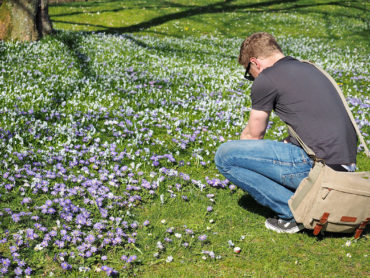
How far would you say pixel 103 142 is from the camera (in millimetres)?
5996

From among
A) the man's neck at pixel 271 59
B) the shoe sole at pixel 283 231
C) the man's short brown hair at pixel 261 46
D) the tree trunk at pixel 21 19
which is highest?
the tree trunk at pixel 21 19

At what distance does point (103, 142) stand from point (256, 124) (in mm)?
2685

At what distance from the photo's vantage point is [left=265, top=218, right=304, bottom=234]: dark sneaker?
438 centimetres

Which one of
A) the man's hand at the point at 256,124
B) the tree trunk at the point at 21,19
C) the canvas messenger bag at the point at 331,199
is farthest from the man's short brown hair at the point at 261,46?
the tree trunk at the point at 21,19

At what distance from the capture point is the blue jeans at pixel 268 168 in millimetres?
4191

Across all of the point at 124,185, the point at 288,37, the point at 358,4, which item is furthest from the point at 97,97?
the point at 358,4

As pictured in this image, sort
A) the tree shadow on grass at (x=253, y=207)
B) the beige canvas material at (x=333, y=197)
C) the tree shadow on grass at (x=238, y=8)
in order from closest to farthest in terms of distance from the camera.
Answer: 1. the beige canvas material at (x=333, y=197)
2. the tree shadow on grass at (x=253, y=207)
3. the tree shadow on grass at (x=238, y=8)

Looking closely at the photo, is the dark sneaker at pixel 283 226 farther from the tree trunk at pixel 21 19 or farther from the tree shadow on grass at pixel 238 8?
the tree shadow on grass at pixel 238 8

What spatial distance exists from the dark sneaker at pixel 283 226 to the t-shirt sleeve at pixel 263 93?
1.34 m

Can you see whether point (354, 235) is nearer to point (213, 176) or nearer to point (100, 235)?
point (213, 176)

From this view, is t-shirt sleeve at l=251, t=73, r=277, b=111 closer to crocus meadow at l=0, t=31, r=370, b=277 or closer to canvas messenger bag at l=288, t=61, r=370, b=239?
canvas messenger bag at l=288, t=61, r=370, b=239

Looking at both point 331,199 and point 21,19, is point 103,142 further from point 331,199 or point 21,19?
point 21,19

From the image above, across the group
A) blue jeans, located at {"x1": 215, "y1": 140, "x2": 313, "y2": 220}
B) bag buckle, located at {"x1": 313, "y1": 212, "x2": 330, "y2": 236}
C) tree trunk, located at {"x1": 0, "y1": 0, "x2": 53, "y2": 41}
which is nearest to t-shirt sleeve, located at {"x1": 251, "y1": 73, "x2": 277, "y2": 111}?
blue jeans, located at {"x1": 215, "y1": 140, "x2": 313, "y2": 220}

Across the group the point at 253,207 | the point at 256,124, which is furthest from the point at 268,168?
the point at 253,207
